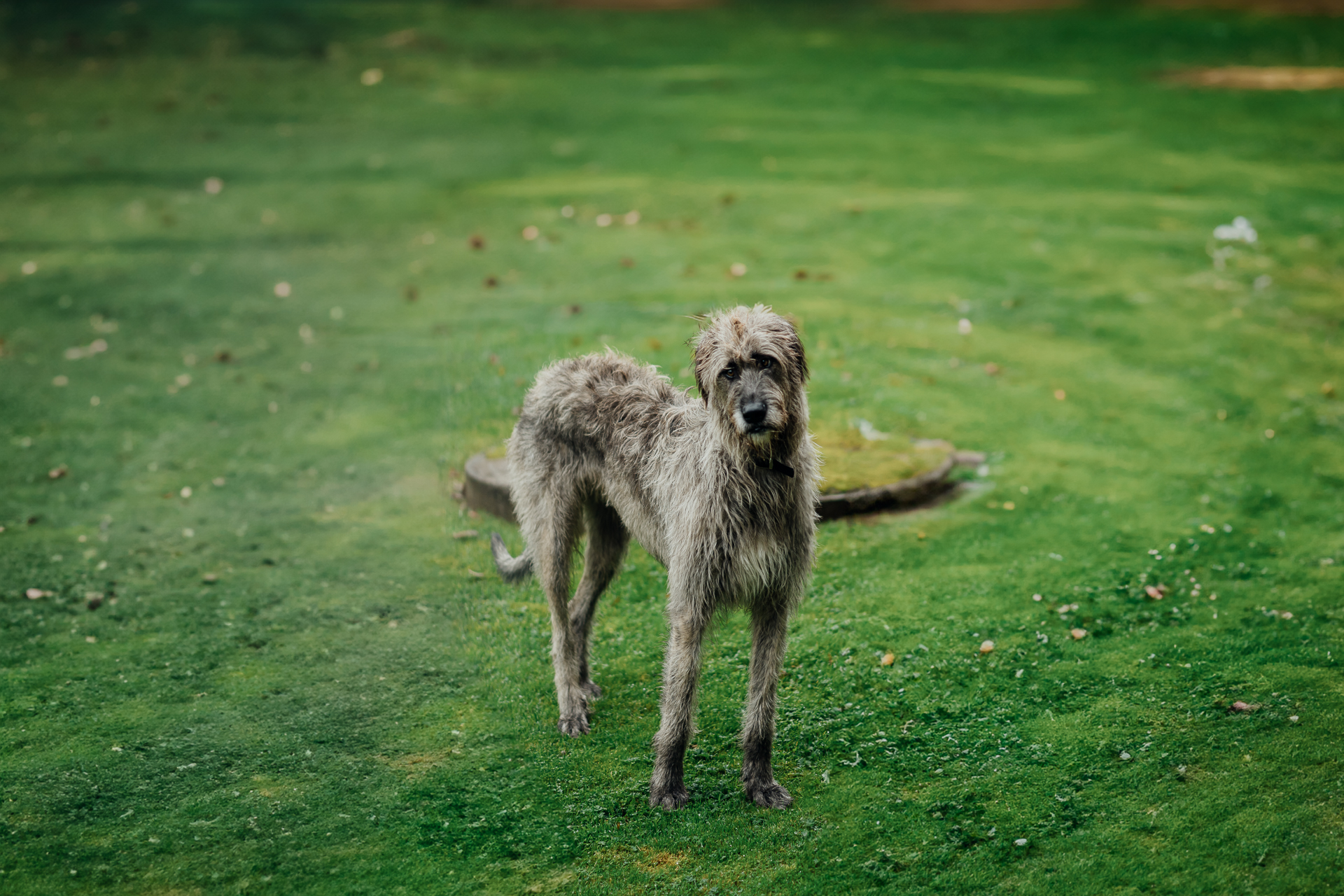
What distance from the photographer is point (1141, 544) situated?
8117 millimetres

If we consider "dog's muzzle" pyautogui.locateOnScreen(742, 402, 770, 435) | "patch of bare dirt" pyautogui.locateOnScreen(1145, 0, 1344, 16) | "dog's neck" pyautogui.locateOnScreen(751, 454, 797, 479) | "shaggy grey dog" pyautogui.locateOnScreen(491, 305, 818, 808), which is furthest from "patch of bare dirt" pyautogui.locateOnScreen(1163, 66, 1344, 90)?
"dog's muzzle" pyautogui.locateOnScreen(742, 402, 770, 435)

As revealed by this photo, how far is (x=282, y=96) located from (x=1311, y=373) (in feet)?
51.9

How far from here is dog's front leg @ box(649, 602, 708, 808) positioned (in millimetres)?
5645

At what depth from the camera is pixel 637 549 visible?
27.5ft

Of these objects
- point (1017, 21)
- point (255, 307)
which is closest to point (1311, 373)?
point (255, 307)

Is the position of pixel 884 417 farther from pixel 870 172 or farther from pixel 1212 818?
pixel 870 172

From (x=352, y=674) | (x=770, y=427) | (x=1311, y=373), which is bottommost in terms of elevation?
(x=352, y=674)

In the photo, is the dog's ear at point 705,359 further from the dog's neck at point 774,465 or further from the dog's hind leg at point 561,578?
the dog's hind leg at point 561,578

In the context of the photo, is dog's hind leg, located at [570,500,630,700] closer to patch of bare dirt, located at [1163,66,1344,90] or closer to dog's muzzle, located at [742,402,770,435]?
dog's muzzle, located at [742,402,770,435]

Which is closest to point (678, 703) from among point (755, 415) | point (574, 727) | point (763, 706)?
point (763, 706)

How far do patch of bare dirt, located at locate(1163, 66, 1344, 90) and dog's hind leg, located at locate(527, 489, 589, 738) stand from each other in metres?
16.6

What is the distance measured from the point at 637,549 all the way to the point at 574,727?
2.21 m

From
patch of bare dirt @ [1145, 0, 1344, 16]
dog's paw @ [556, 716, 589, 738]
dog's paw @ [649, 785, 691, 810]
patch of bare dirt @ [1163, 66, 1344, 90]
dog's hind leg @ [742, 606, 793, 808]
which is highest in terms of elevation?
patch of bare dirt @ [1145, 0, 1344, 16]

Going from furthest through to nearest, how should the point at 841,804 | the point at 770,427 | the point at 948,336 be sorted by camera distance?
the point at 948,336, the point at 841,804, the point at 770,427
